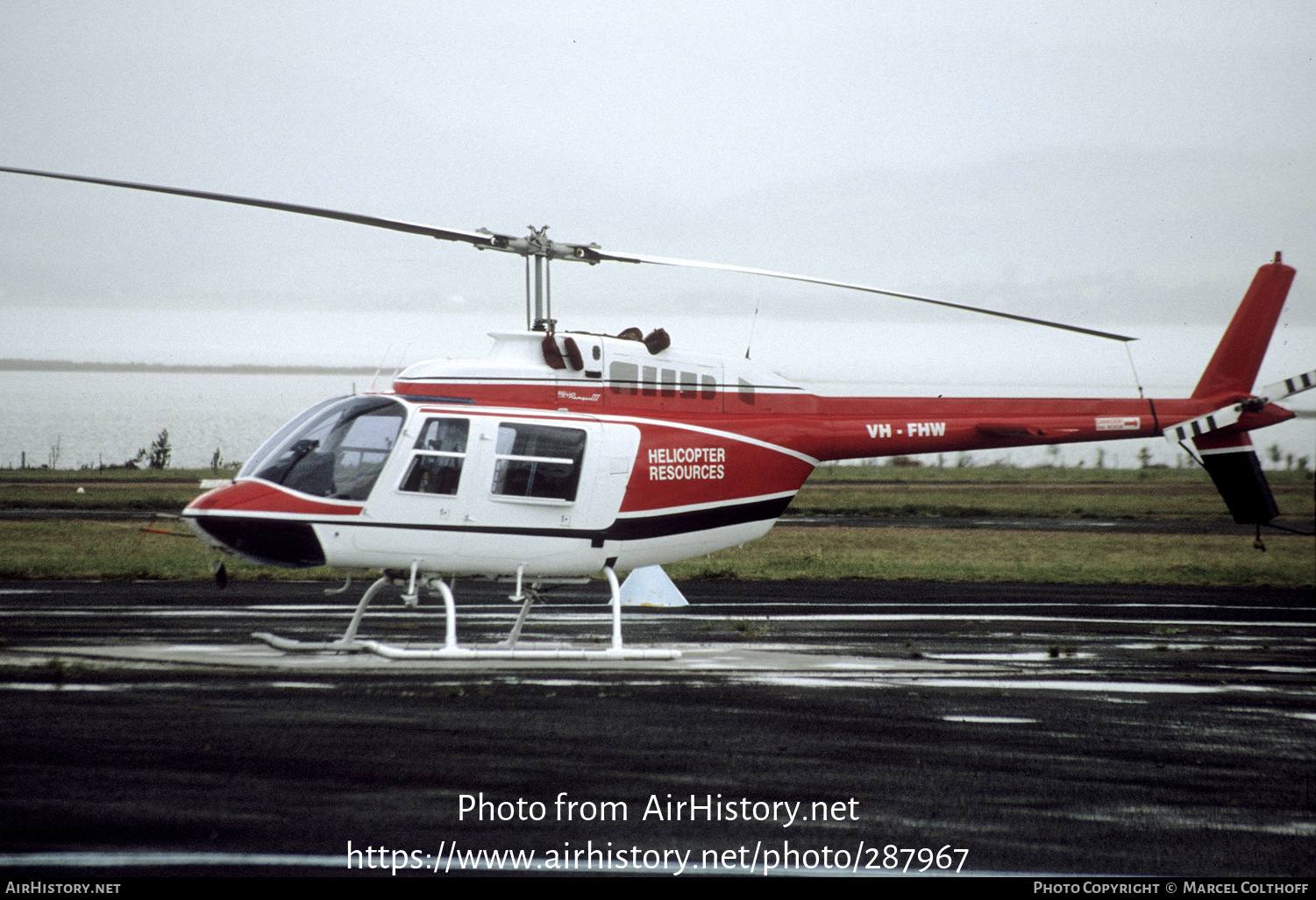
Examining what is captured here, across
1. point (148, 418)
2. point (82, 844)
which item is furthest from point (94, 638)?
point (148, 418)

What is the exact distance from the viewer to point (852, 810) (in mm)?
7059

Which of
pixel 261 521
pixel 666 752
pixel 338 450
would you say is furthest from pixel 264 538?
pixel 666 752

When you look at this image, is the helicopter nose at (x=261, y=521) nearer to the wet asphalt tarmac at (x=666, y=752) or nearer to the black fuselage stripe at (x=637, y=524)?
the black fuselage stripe at (x=637, y=524)

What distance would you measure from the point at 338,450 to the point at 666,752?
4.77 m

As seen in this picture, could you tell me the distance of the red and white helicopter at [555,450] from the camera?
1035 cm

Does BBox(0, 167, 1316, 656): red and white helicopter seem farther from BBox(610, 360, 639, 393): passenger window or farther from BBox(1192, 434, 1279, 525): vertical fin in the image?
BBox(1192, 434, 1279, 525): vertical fin

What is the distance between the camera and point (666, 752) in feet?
27.0

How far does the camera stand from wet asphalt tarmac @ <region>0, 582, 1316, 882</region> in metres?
6.37

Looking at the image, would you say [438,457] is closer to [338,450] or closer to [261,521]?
[338,450]

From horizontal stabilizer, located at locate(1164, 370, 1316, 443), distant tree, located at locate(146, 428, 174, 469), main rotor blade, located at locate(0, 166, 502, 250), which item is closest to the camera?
main rotor blade, located at locate(0, 166, 502, 250)

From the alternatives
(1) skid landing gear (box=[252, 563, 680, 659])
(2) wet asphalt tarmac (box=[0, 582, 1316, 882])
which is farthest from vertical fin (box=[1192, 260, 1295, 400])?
(1) skid landing gear (box=[252, 563, 680, 659])

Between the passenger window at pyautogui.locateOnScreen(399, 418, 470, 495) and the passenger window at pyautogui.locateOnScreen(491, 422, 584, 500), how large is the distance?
40cm

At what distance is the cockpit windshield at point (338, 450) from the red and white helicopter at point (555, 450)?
0.7 inches

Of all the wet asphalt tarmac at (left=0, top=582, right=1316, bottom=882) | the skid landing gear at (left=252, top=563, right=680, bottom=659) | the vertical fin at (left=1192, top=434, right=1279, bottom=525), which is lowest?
the wet asphalt tarmac at (left=0, top=582, right=1316, bottom=882)
